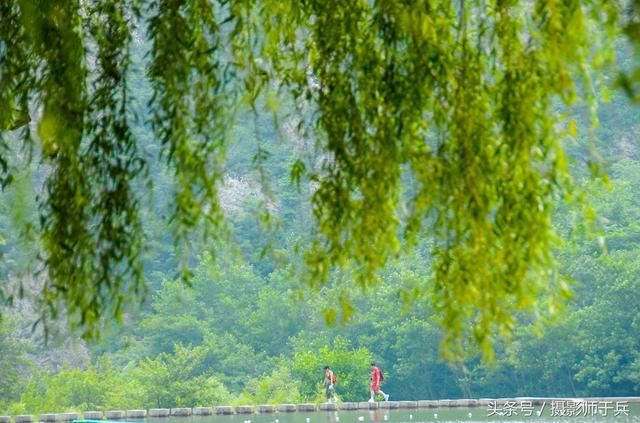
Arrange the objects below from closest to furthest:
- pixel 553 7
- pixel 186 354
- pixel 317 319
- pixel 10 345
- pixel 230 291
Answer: pixel 553 7 < pixel 186 354 < pixel 10 345 < pixel 317 319 < pixel 230 291

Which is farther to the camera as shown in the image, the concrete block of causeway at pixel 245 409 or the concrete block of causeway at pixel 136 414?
the concrete block of causeway at pixel 245 409

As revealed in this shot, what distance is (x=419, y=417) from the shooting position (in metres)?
24.8

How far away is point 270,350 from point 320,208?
42.1 meters

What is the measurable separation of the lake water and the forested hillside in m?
3.61

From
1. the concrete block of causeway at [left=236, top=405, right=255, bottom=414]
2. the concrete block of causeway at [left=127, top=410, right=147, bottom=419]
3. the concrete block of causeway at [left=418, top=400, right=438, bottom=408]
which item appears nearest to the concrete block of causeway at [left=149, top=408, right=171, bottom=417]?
the concrete block of causeway at [left=127, top=410, right=147, bottom=419]

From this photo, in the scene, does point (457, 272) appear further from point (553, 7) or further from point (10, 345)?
point (10, 345)

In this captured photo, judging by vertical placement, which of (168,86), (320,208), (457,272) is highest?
(168,86)

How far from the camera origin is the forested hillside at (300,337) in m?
32.7

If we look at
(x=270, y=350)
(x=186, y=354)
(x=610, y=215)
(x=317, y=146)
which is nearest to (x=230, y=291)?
(x=270, y=350)

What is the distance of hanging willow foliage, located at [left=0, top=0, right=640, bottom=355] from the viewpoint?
5023 millimetres

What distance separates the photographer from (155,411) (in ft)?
94.9

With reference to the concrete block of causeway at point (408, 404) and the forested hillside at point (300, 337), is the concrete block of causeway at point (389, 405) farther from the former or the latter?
the forested hillside at point (300, 337)

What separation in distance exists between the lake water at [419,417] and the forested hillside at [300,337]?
361 centimetres

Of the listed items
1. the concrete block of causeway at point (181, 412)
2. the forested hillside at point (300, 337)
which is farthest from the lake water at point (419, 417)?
the forested hillside at point (300, 337)
